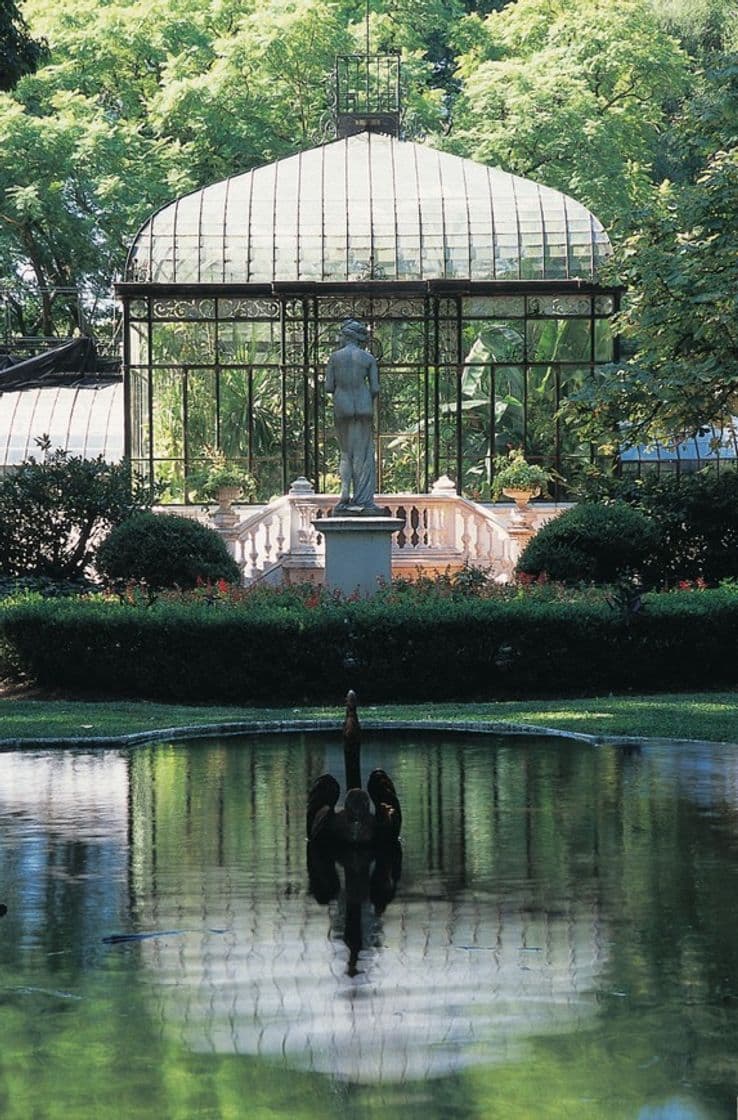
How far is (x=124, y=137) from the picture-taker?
45.3 m

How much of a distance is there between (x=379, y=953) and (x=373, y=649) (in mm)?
11320

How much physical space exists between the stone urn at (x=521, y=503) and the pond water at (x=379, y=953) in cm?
1621

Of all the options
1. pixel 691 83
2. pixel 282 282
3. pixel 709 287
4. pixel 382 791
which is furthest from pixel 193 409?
pixel 382 791

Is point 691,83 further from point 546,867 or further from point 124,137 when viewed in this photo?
point 546,867

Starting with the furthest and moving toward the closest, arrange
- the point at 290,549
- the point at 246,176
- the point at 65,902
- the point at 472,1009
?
the point at 246,176, the point at 290,549, the point at 65,902, the point at 472,1009

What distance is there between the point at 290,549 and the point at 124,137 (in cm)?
1822

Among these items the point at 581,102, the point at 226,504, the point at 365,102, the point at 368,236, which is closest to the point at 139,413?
the point at 226,504

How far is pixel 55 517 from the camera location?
2572cm

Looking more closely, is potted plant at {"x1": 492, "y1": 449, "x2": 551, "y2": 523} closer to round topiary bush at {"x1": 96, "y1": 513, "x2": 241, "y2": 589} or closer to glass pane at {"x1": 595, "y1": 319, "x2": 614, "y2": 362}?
glass pane at {"x1": 595, "y1": 319, "x2": 614, "y2": 362}

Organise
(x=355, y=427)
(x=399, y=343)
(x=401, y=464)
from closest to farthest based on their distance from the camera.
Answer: (x=355, y=427) < (x=399, y=343) < (x=401, y=464)

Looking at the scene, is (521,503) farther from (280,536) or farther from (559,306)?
(280,536)

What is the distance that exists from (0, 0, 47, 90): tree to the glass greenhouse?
10946 mm

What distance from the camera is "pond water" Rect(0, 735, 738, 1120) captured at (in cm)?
684

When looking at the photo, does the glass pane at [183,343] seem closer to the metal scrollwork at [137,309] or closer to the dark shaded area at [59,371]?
the metal scrollwork at [137,309]
